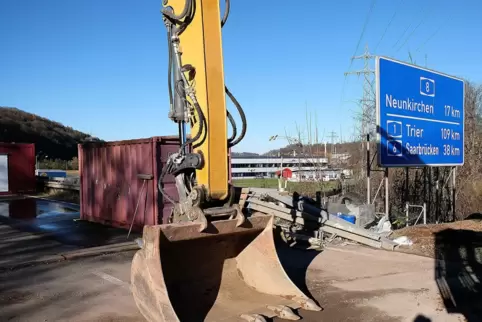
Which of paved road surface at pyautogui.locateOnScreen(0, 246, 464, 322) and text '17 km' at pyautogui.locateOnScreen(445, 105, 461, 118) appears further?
text '17 km' at pyautogui.locateOnScreen(445, 105, 461, 118)

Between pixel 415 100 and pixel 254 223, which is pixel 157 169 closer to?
pixel 254 223

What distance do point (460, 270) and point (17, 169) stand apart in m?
22.6

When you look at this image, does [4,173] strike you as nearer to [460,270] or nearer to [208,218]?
[208,218]

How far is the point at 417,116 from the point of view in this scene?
41.6 feet

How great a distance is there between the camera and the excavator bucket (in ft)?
15.9

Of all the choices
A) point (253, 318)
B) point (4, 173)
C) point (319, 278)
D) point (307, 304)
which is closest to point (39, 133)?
point (4, 173)

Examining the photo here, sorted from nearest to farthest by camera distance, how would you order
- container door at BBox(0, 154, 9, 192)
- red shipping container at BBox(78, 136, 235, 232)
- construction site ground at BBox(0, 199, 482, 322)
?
construction site ground at BBox(0, 199, 482, 322)
red shipping container at BBox(78, 136, 235, 232)
container door at BBox(0, 154, 9, 192)

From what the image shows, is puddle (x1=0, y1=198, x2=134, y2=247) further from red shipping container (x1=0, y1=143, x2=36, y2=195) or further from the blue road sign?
the blue road sign

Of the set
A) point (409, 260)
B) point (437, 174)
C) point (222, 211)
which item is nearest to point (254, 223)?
point (222, 211)

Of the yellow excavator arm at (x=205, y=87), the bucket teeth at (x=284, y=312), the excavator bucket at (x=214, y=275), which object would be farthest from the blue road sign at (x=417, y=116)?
the bucket teeth at (x=284, y=312)

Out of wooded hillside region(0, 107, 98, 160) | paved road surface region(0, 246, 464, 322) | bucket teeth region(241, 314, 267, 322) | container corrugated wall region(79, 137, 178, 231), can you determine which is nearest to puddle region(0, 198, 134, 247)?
container corrugated wall region(79, 137, 178, 231)

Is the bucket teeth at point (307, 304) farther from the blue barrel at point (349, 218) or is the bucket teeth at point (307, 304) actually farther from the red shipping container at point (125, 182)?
the red shipping container at point (125, 182)

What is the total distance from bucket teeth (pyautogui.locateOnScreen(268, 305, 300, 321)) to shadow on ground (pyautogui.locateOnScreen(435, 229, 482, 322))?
6.79ft

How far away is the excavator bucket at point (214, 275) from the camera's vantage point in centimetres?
485
